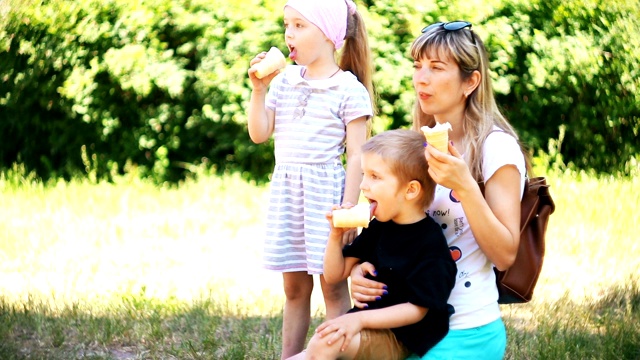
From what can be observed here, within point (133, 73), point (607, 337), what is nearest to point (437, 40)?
point (607, 337)

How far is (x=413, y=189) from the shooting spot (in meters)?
2.91

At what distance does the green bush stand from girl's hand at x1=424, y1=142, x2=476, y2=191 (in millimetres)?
5305

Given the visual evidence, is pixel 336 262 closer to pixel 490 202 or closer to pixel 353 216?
pixel 353 216

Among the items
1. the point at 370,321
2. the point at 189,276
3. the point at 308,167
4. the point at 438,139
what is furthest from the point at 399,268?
the point at 189,276

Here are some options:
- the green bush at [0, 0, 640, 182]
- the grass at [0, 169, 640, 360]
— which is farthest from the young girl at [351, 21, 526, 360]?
the green bush at [0, 0, 640, 182]

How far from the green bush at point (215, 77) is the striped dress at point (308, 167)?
437cm

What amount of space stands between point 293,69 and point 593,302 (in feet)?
8.10

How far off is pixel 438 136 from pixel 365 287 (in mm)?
564

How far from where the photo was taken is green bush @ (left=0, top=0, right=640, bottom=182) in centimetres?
811

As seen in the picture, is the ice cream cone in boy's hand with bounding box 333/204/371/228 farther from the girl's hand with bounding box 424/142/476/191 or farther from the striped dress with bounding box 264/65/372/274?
the striped dress with bounding box 264/65/372/274

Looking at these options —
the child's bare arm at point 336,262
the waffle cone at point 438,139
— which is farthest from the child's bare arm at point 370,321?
the waffle cone at point 438,139

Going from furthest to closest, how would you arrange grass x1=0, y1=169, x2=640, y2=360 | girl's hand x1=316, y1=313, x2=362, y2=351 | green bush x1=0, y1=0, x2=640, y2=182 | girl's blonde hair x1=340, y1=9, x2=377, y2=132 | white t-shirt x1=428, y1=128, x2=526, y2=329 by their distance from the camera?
green bush x1=0, y1=0, x2=640, y2=182 < grass x1=0, y1=169, x2=640, y2=360 < girl's blonde hair x1=340, y1=9, x2=377, y2=132 < white t-shirt x1=428, y1=128, x2=526, y2=329 < girl's hand x1=316, y1=313, x2=362, y2=351

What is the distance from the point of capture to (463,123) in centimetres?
313

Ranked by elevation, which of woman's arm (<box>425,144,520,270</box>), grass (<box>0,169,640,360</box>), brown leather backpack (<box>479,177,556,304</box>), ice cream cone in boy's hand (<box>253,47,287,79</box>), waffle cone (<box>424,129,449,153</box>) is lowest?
grass (<box>0,169,640,360</box>)
